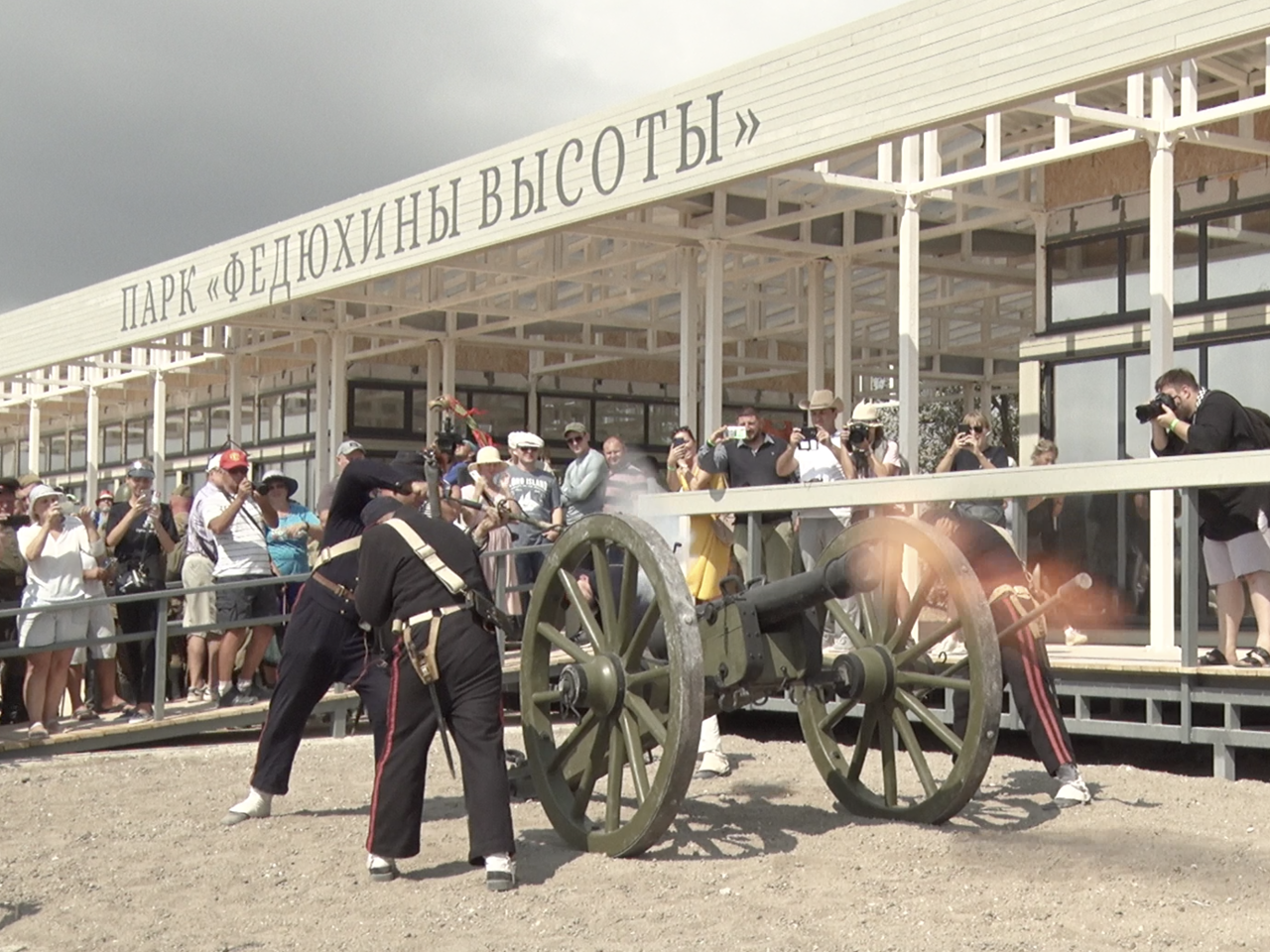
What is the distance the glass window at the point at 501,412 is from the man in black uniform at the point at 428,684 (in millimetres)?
17901

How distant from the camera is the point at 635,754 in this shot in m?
6.98

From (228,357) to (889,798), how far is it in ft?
58.5

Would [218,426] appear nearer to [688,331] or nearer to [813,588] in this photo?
[688,331]

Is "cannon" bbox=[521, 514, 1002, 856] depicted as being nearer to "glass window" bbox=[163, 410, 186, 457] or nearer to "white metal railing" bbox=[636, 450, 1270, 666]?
"white metal railing" bbox=[636, 450, 1270, 666]

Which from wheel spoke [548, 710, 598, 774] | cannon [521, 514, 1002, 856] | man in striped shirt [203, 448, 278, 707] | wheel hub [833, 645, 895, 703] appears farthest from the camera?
man in striped shirt [203, 448, 278, 707]

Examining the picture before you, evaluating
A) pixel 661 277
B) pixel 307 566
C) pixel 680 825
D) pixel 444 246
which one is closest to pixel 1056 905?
pixel 680 825

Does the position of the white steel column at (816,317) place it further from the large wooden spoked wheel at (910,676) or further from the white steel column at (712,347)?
the large wooden spoked wheel at (910,676)

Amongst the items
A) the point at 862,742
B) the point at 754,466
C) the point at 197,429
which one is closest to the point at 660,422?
the point at 197,429

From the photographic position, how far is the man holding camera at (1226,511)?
8.89m

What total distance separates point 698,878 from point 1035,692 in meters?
2.40

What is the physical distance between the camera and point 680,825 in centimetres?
787

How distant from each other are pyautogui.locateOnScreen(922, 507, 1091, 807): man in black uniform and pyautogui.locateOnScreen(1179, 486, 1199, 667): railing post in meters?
0.97

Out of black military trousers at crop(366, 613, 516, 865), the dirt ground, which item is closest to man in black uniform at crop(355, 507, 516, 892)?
black military trousers at crop(366, 613, 516, 865)

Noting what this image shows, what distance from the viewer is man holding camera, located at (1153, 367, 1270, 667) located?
8891mm
